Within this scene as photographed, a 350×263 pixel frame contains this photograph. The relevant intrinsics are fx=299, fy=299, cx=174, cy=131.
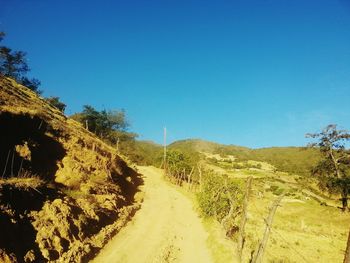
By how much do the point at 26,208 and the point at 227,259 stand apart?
37.6 ft

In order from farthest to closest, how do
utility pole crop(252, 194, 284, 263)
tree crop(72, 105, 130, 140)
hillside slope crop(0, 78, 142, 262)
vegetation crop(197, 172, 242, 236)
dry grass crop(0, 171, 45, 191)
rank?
tree crop(72, 105, 130, 140) → vegetation crop(197, 172, 242, 236) → utility pole crop(252, 194, 284, 263) → dry grass crop(0, 171, 45, 191) → hillside slope crop(0, 78, 142, 262)

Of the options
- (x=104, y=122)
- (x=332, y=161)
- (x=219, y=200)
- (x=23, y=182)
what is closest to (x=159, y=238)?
(x=219, y=200)

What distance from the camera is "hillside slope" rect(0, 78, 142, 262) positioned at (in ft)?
43.3

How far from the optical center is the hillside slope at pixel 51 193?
13211mm

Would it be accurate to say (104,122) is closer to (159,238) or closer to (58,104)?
(58,104)

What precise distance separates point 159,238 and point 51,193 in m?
8.38

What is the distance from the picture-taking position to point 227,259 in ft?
58.1

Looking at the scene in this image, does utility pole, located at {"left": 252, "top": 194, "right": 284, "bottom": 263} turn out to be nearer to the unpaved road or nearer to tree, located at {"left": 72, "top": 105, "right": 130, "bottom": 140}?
the unpaved road

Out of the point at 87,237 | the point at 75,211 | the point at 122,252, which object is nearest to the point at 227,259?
the point at 122,252

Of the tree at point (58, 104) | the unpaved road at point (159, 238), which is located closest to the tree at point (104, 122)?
the tree at point (58, 104)

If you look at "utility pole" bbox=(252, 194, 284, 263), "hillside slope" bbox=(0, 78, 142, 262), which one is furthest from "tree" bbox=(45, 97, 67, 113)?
"utility pole" bbox=(252, 194, 284, 263)

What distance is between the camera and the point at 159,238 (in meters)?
21.3

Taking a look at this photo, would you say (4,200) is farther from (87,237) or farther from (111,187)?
(111,187)

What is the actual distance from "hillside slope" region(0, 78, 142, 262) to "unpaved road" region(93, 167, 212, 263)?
2.96ft
